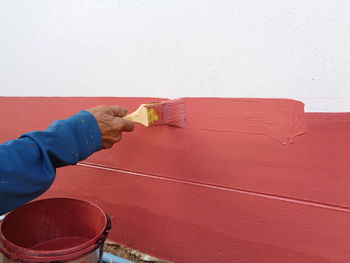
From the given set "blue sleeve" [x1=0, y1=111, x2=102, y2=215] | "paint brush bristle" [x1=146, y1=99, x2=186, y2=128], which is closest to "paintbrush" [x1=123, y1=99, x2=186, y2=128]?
"paint brush bristle" [x1=146, y1=99, x2=186, y2=128]

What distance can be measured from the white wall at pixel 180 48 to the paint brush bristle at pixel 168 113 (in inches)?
2.8

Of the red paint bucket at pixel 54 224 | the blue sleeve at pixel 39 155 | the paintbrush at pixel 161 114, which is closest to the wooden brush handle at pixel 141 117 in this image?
the paintbrush at pixel 161 114

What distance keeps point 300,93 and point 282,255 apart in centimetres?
66

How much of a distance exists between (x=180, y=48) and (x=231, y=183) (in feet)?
2.05

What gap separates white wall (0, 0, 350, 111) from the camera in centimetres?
111

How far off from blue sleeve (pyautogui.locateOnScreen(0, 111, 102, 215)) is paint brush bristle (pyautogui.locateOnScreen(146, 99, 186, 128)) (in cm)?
25

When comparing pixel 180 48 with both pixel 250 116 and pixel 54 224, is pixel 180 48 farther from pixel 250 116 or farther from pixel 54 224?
pixel 54 224

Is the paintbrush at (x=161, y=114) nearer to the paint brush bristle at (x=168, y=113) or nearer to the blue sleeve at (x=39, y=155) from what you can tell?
the paint brush bristle at (x=168, y=113)

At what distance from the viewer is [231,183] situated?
1342mm

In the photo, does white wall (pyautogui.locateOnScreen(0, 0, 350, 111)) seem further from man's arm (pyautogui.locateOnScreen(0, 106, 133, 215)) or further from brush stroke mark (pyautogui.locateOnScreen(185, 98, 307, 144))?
man's arm (pyautogui.locateOnScreen(0, 106, 133, 215))

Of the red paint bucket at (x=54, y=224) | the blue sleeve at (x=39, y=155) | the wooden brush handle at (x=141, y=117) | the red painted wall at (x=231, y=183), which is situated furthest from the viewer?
the red paint bucket at (x=54, y=224)

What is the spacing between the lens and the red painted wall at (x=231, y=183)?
1.16m

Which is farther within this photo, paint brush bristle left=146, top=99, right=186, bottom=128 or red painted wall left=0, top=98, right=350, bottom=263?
paint brush bristle left=146, top=99, right=186, bottom=128

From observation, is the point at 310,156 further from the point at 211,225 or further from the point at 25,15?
the point at 25,15
